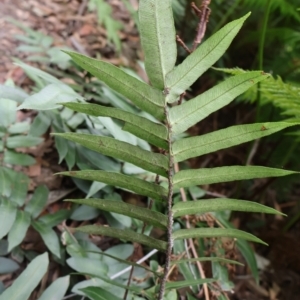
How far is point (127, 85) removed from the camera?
0.59 m

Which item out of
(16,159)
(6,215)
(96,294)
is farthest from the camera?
(16,159)

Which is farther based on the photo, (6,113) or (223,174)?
(6,113)

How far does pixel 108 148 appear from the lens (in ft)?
2.03

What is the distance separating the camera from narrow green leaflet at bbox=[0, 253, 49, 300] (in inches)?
31.2

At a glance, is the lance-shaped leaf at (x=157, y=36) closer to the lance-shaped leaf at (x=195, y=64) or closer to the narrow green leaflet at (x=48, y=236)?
the lance-shaped leaf at (x=195, y=64)

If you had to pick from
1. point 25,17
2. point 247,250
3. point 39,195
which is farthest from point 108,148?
point 25,17

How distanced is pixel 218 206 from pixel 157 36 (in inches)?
11.2

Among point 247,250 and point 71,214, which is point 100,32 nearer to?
point 71,214

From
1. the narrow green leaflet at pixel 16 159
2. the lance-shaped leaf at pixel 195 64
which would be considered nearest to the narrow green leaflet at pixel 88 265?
the narrow green leaflet at pixel 16 159

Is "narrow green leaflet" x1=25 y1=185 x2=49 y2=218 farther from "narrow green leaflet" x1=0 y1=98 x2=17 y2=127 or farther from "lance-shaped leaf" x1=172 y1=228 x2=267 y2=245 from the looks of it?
"lance-shaped leaf" x1=172 y1=228 x2=267 y2=245

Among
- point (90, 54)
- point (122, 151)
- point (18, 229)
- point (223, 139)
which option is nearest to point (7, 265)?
point (18, 229)

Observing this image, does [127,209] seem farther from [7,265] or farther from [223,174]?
[7,265]

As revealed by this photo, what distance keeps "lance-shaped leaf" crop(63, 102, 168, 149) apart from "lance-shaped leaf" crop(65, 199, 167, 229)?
0.43 feet

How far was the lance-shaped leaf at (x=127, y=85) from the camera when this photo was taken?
0.57 m
